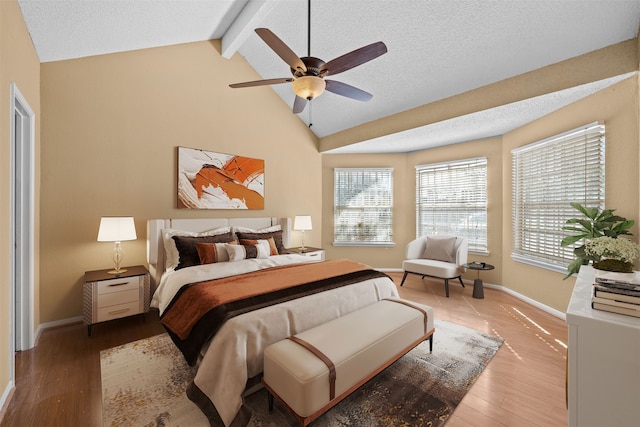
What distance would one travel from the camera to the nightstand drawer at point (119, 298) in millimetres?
2770

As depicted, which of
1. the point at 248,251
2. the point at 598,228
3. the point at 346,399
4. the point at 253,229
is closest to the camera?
the point at 346,399

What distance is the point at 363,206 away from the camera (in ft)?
18.8

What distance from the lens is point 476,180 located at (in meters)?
4.79

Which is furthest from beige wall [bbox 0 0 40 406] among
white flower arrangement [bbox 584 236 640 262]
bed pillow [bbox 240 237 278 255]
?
white flower arrangement [bbox 584 236 640 262]

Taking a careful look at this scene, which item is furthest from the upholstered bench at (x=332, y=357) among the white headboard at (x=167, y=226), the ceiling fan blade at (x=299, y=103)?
the white headboard at (x=167, y=226)

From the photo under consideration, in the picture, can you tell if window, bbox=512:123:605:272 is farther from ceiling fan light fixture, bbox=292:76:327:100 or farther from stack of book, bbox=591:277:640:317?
ceiling fan light fixture, bbox=292:76:327:100

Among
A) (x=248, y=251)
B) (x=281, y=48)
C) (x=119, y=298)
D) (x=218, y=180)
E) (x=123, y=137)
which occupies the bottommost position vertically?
(x=119, y=298)

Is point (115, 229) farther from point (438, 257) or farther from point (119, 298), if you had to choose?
point (438, 257)

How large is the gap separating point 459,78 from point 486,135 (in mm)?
1583

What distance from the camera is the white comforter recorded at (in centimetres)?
163

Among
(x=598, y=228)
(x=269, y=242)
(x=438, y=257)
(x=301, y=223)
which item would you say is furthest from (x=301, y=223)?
(x=598, y=228)

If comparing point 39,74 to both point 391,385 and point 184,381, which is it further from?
point 391,385

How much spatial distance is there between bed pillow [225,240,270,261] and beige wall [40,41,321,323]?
986 mm

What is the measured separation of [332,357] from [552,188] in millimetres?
3723
